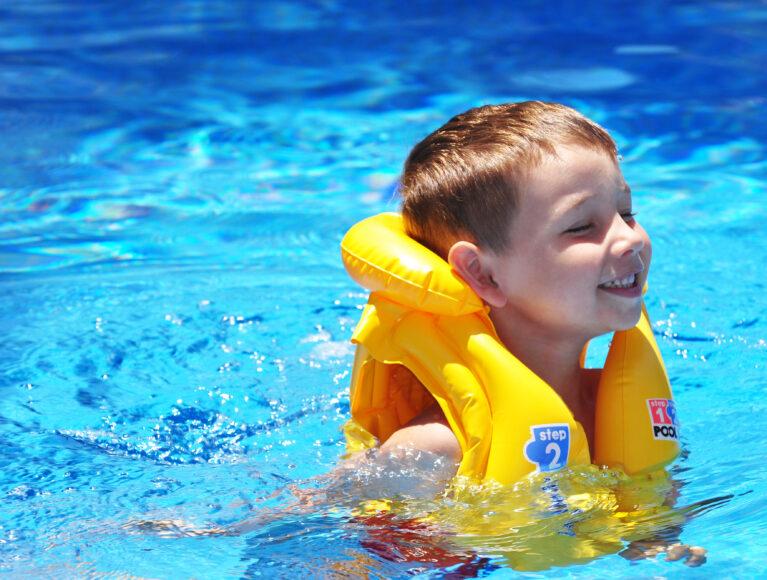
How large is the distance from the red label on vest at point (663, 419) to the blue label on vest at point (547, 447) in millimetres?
357

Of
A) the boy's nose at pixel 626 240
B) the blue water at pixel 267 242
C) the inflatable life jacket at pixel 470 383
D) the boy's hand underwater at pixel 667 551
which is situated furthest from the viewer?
the blue water at pixel 267 242

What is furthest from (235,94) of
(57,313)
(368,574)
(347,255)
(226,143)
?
(368,574)

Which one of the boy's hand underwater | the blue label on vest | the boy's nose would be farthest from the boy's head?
the boy's hand underwater

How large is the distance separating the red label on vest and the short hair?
68 centimetres

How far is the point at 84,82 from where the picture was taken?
8.90m

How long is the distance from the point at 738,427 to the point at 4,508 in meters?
2.39

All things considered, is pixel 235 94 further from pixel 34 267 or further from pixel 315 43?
pixel 34 267

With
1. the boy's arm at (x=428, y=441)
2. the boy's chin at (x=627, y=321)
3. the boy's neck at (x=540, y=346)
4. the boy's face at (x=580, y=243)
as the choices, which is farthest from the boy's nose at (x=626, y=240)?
the boy's arm at (x=428, y=441)

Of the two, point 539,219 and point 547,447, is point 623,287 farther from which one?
point 547,447

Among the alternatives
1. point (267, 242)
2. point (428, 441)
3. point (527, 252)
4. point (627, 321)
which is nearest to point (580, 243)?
point (527, 252)

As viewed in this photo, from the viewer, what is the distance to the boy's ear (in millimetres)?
3438

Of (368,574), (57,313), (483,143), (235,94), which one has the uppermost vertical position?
(235,94)

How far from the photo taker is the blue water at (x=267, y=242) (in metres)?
3.47

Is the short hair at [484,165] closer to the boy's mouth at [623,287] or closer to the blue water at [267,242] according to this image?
the boy's mouth at [623,287]
